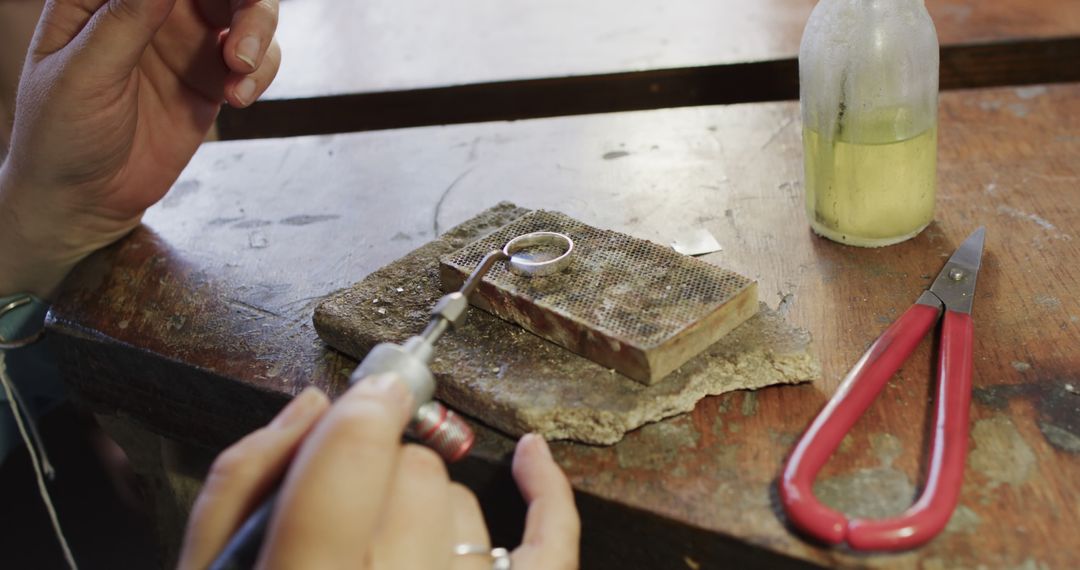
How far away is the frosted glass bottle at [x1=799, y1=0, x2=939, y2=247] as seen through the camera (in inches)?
36.6

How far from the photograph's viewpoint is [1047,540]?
0.64 metres

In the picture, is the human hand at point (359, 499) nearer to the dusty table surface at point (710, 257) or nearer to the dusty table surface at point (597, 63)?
the dusty table surface at point (710, 257)

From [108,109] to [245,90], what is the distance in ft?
0.50

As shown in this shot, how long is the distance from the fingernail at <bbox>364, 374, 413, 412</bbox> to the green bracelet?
2.33 feet

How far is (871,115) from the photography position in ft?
3.13

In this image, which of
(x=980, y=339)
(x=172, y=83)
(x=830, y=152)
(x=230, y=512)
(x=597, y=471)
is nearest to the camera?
(x=230, y=512)

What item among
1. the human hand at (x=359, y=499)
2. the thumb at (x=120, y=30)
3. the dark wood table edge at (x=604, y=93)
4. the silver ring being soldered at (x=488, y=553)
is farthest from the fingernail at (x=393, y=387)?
the dark wood table edge at (x=604, y=93)

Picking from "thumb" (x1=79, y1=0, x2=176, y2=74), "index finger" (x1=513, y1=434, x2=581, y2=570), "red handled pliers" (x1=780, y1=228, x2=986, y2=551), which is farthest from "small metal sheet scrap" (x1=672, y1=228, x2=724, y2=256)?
"thumb" (x1=79, y1=0, x2=176, y2=74)

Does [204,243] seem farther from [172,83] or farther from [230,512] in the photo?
[230,512]

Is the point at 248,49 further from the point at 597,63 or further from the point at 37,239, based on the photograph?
the point at 597,63

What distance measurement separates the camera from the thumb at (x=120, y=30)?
1.01 m

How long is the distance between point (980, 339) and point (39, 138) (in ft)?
3.28

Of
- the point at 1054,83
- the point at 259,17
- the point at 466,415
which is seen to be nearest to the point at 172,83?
the point at 259,17

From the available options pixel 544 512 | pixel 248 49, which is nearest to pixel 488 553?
pixel 544 512
